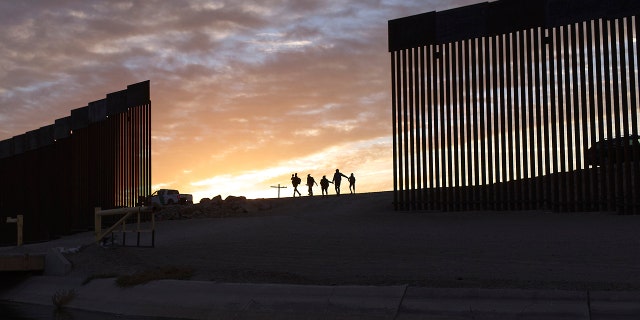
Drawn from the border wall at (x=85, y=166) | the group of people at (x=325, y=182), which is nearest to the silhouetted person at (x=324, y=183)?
the group of people at (x=325, y=182)

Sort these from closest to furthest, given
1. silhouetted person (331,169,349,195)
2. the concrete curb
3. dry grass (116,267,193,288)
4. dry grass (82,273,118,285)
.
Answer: the concrete curb < dry grass (116,267,193,288) < dry grass (82,273,118,285) < silhouetted person (331,169,349,195)

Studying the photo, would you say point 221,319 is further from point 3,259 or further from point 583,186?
point 583,186

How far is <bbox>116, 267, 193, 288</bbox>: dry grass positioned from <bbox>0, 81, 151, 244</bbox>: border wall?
1570 centimetres

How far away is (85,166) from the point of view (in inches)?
1277

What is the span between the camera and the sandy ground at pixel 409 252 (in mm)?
12414

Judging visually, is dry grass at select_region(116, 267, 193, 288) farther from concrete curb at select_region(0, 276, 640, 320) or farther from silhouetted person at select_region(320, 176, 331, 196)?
silhouetted person at select_region(320, 176, 331, 196)

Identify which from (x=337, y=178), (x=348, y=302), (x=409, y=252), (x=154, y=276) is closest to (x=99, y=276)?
(x=154, y=276)

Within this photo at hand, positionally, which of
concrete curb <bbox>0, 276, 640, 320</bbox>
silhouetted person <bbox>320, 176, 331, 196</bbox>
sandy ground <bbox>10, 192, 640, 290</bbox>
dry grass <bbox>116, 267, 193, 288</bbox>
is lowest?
concrete curb <bbox>0, 276, 640, 320</bbox>

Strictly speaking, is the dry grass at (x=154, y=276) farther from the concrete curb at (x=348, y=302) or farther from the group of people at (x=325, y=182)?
the group of people at (x=325, y=182)

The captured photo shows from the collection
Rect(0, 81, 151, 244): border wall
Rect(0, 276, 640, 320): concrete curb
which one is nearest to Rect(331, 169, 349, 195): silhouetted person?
Rect(0, 81, 151, 244): border wall

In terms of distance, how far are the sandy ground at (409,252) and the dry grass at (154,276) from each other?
0.26m

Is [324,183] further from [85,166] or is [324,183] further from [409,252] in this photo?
[409,252]

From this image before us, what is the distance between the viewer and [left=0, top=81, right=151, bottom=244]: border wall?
30344 mm

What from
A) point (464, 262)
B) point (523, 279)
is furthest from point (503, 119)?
point (523, 279)
